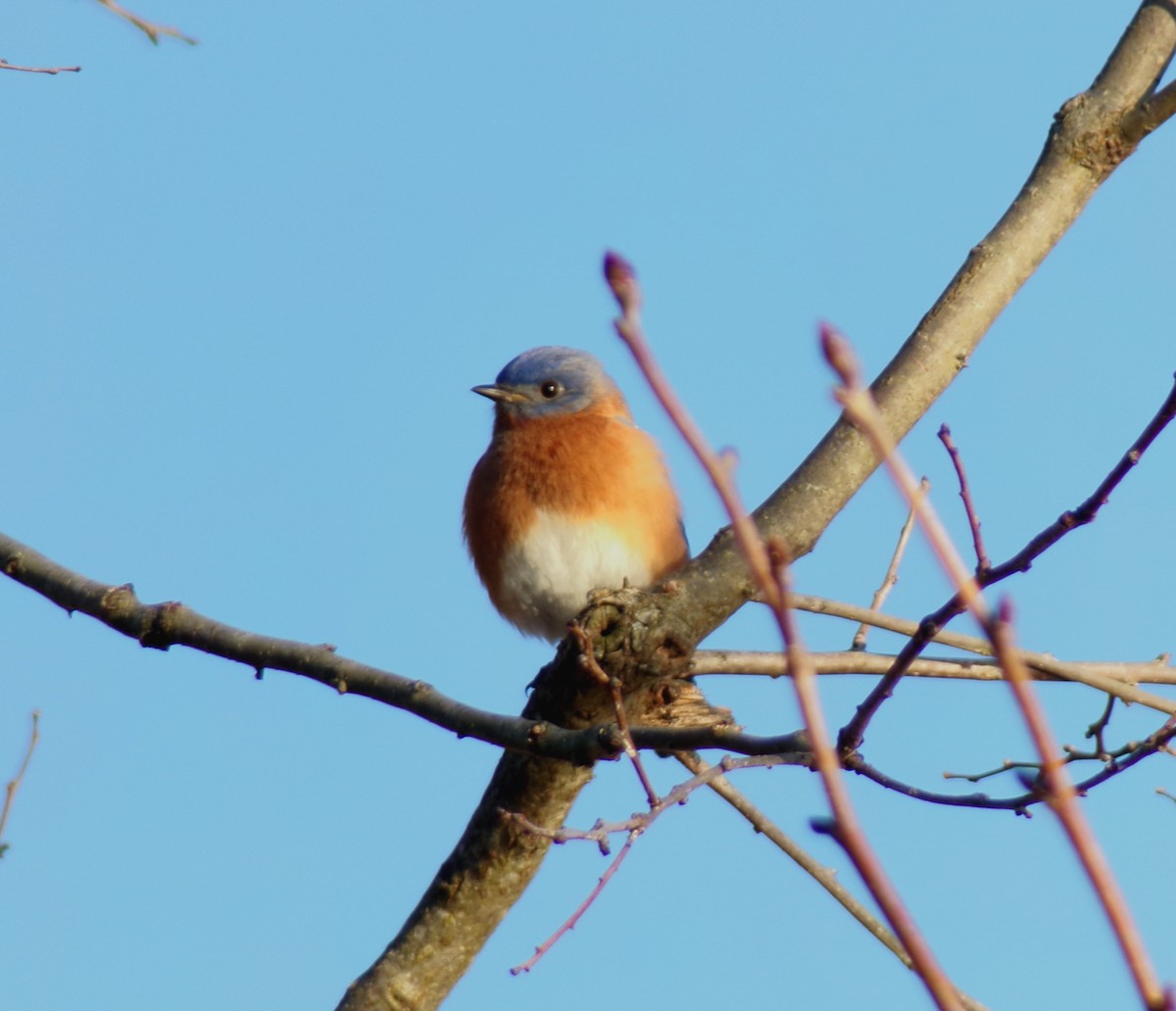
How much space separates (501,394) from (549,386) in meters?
0.27

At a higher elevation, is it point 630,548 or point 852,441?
Result: point 630,548

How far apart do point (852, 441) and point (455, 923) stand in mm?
2170

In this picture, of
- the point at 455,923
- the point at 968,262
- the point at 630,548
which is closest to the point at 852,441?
the point at 968,262

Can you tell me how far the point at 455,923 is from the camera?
506 centimetres

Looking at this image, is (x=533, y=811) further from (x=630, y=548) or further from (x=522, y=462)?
(x=522, y=462)

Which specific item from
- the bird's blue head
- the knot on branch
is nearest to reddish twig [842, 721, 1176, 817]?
the knot on branch

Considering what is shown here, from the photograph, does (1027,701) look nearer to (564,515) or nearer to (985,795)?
(985,795)

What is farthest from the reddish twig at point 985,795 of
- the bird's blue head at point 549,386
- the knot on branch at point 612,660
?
the bird's blue head at point 549,386

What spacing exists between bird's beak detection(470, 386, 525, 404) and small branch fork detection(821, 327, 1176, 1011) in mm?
6882

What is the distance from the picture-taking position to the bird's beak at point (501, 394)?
8.06 meters

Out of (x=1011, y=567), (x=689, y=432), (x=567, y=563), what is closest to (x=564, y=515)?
(x=567, y=563)

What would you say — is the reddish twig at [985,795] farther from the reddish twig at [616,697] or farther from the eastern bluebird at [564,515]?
the eastern bluebird at [564,515]

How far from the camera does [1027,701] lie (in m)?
1.09

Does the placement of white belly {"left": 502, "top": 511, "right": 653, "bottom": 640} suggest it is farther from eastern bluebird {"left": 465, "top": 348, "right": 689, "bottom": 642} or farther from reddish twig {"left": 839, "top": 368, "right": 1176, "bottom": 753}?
reddish twig {"left": 839, "top": 368, "right": 1176, "bottom": 753}
